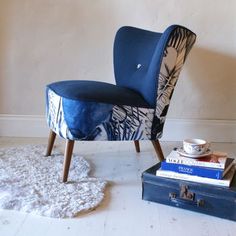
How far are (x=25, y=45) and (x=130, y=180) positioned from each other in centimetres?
123

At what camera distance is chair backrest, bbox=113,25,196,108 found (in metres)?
1.67

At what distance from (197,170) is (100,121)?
49 centimetres

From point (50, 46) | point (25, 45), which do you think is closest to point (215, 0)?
point (50, 46)

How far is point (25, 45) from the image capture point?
8.05 ft

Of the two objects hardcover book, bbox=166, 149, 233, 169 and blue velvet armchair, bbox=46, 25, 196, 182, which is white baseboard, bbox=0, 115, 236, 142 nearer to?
blue velvet armchair, bbox=46, 25, 196, 182

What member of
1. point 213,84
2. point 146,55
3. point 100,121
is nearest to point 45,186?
point 100,121

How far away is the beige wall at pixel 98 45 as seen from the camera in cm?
236

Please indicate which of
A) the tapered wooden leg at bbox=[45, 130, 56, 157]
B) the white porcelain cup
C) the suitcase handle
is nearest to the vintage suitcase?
the suitcase handle

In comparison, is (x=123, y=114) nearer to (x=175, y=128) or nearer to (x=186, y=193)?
(x=186, y=193)

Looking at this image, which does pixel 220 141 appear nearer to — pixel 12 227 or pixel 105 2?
pixel 105 2

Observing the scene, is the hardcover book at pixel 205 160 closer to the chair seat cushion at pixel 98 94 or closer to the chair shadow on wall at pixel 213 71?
the chair seat cushion at pixel 98 94

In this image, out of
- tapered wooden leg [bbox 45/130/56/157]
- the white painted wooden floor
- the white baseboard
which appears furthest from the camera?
the white baseboard

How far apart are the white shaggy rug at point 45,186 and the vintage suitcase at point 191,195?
22 centimetres

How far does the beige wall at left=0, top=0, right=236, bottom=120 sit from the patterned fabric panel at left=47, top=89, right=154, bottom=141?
0.76 metres
